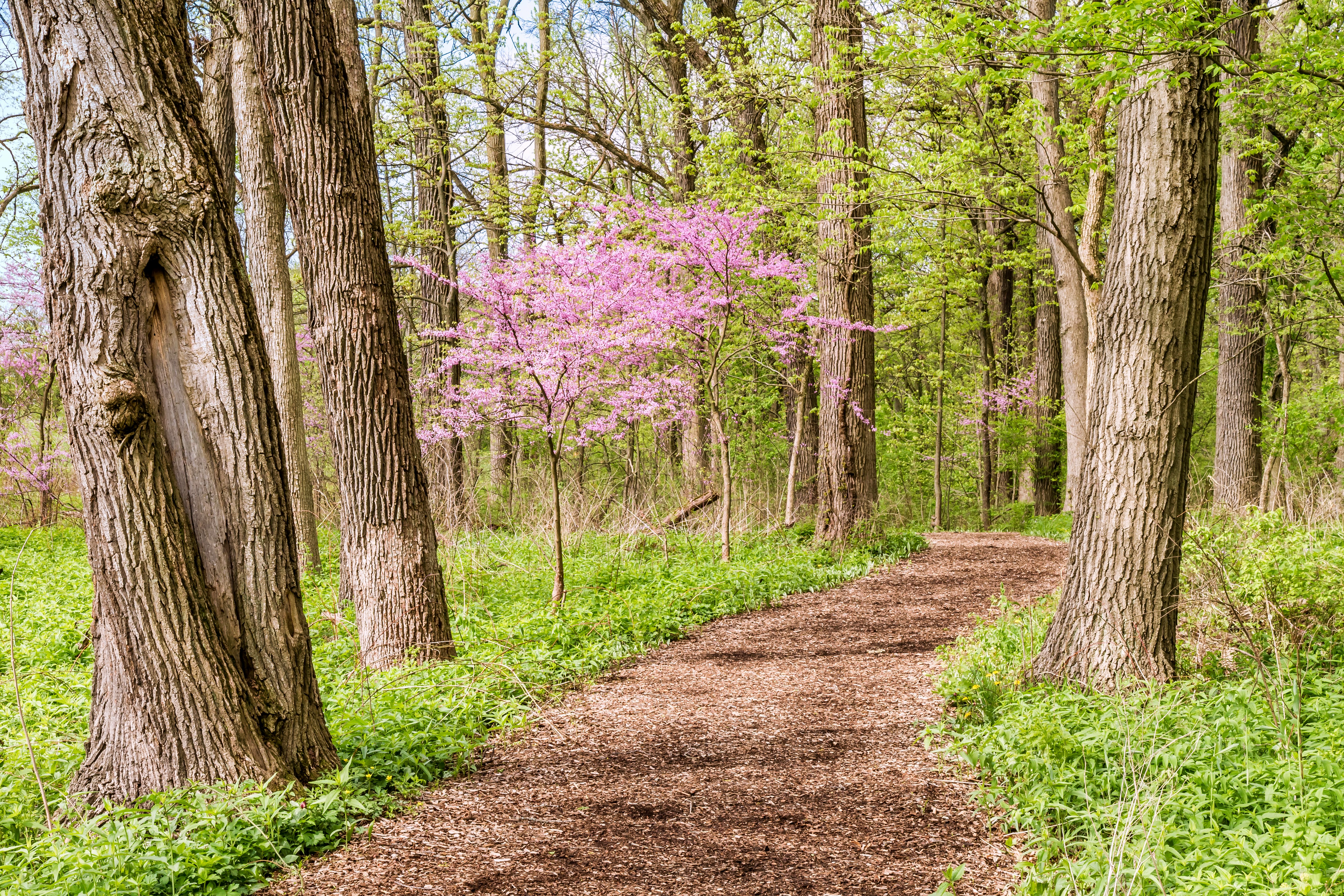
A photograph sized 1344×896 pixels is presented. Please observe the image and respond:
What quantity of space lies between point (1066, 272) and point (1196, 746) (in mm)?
9595

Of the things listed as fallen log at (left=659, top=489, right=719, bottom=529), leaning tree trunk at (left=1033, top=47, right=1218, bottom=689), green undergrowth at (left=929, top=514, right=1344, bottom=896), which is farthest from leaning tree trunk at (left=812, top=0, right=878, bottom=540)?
leaning tree trunk at (left=1033, top=47, right=1218, bottom=689)

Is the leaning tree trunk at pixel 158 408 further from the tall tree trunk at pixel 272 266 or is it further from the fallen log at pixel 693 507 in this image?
the fallen log at pixel 693 507

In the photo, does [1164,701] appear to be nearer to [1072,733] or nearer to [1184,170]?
[1072,733]

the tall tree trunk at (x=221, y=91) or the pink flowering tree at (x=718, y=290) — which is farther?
the pink flowering tree at (x=718, y=290)

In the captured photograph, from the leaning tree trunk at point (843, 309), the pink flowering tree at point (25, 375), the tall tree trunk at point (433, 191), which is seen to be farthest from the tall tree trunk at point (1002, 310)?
the pink flowering tree at point (25, 375)

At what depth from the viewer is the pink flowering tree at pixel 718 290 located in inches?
349

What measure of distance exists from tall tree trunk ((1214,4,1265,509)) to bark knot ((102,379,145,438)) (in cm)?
1095

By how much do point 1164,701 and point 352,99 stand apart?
5.62 metres

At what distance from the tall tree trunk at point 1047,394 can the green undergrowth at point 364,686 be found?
20.9ft

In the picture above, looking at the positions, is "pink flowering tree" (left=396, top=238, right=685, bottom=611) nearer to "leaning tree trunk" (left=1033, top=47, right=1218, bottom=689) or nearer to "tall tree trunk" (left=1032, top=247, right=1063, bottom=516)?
"leaning tree trunk" (left=1033, top=47, right=1218, bottom=689)

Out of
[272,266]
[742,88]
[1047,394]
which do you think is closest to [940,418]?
[1047,394]

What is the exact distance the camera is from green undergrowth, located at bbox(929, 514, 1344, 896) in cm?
239

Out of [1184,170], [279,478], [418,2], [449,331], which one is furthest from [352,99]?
[418,2]

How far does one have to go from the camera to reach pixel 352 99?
5.11 metres
